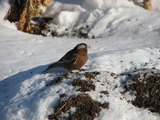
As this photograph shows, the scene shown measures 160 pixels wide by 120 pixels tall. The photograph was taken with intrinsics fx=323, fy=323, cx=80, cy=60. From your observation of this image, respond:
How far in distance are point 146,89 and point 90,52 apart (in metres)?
3.25

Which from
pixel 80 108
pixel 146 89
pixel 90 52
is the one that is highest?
pixel 90 52

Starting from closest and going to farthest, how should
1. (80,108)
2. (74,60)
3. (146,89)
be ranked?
1. (80,108)
2. (146,89)
3. (74,60)

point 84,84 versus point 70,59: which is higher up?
point 70,59

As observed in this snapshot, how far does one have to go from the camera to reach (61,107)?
4.00 m

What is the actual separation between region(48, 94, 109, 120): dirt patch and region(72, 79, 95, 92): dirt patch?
0.18 m

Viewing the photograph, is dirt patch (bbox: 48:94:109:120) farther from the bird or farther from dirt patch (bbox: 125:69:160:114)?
the bird

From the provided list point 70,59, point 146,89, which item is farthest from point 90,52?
point 146,89

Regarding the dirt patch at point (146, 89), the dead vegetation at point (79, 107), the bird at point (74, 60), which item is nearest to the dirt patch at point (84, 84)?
the dead vegetation at point (79, 107)

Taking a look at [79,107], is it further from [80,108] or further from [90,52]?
[90,52]

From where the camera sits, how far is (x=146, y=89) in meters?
4.31

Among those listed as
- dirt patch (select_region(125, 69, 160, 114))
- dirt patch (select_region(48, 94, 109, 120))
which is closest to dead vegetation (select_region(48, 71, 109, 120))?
dirt patch (select_region(48, 94, 109, 120))

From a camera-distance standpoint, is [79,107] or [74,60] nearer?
[79,107]

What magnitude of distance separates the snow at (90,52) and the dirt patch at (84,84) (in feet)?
0.27

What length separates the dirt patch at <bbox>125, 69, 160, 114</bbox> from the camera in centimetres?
415
